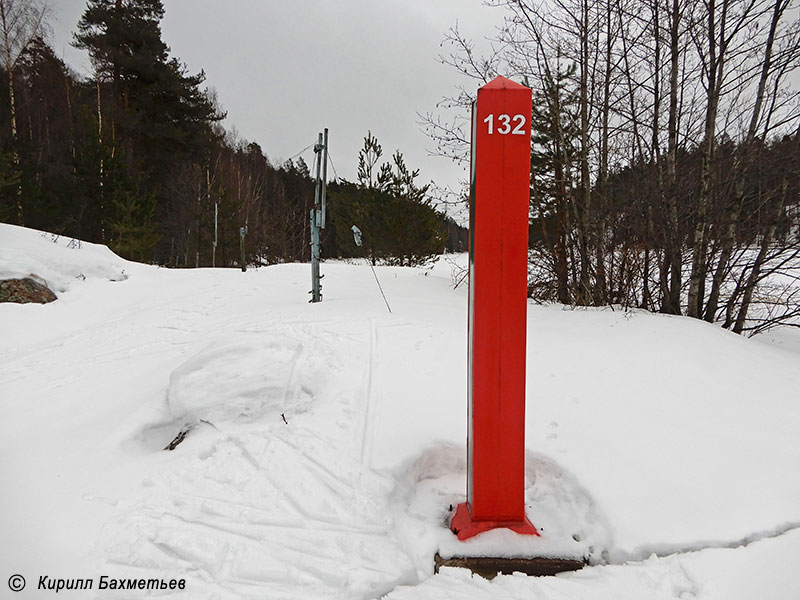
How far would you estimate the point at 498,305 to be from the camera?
79.3 inches

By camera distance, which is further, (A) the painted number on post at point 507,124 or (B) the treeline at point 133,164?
(B) the treeline at point 133,164

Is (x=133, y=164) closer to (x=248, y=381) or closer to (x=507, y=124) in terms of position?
(x=248, y=381)

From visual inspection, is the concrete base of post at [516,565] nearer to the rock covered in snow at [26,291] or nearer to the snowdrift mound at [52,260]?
the rock covered in snow at [26,291]

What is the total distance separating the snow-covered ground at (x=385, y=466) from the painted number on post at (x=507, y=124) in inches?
82.4

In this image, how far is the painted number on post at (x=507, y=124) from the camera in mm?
1910

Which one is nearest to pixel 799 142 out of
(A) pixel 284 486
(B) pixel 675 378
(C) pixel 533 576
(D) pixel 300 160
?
(B) pixel 675 378

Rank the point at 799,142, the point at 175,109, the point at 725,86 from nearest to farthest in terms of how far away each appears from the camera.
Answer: the point at 799,142, the point at 725,86, the point at 175,109

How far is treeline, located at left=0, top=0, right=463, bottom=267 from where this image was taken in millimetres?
16922

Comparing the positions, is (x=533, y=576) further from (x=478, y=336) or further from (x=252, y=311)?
(x=252, y=311)

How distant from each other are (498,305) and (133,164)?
24202 millimetres

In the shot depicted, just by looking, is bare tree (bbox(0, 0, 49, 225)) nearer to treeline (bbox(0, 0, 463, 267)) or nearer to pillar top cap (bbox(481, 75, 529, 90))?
treeline (bbox(0, 0, 463, 267))

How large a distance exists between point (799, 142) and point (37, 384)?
9872 mm

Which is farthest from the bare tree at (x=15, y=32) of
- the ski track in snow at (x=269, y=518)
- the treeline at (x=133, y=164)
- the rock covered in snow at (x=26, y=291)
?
the ski track in snow at (x=269, y=518)

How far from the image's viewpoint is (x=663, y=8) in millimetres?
6004
